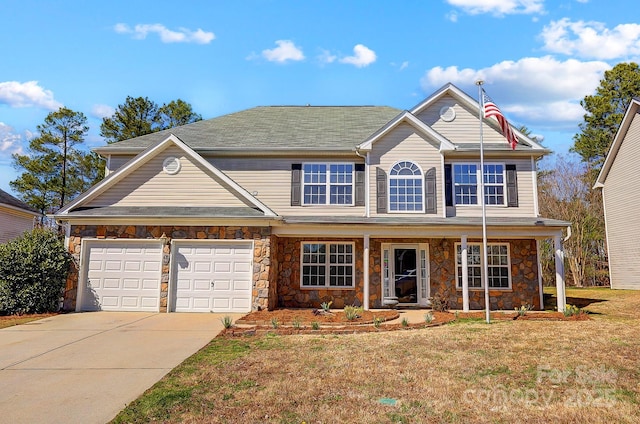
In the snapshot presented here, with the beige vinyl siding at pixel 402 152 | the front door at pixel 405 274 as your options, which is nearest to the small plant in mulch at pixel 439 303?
the front door at pixel 405 274

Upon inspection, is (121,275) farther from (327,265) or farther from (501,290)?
(501,290)

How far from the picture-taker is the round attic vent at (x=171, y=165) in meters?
13.1

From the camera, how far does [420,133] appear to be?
14203mm

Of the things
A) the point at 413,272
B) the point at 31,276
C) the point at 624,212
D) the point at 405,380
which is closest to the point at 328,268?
the point at 413,272

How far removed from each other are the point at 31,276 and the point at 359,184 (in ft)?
33.9

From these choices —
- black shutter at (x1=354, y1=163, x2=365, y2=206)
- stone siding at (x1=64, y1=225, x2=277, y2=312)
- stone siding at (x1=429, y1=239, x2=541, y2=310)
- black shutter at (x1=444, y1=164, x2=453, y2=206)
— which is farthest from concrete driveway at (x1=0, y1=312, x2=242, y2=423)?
black shutter at (x1=444, y1=164, x2=453, y2=206)

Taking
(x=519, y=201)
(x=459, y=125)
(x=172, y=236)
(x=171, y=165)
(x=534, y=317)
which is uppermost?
(x=459, y=125)

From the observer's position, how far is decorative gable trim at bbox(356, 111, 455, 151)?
13.9m

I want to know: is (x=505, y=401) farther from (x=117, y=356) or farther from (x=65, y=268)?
(x=65, y=268)

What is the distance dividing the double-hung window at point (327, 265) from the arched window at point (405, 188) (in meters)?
2.18

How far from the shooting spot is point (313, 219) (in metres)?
13.6

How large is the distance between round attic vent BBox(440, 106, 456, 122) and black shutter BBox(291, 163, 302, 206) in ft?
18.4

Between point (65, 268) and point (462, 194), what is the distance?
12849 mm

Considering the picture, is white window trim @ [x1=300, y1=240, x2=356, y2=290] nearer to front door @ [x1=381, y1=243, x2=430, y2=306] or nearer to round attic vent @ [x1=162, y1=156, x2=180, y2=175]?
front door @ [x1=381, y1=243, x2=430, y2=306]
